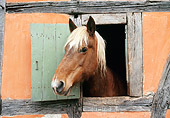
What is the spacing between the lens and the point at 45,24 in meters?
2.75

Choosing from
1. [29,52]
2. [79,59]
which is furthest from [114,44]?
[79,59]

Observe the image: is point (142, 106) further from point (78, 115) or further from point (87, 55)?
point (87, 55)

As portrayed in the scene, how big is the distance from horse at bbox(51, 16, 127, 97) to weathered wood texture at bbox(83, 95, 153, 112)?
5.9 inches

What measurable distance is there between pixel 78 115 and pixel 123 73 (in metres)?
1.50

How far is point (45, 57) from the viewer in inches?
105

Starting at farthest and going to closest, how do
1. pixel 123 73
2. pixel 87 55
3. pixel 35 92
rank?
pixel 123 73 → pixel 35 92 → pixel 87 55

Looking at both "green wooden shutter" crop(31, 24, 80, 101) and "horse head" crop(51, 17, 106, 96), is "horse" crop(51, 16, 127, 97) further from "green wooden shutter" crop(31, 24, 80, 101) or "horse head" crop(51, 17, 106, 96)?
"green wooden shutter" crop(31, 24, 80, 101)

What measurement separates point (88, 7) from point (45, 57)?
1004 millimetres

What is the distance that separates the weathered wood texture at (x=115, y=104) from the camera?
2740mm

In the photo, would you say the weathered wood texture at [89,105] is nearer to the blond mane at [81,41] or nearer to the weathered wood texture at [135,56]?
the weathered wood texture at [135,56]

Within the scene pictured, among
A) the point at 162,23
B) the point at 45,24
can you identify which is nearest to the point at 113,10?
the point at 162,23

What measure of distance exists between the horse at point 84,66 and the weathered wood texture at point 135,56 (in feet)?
1.26

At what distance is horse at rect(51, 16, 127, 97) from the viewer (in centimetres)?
217

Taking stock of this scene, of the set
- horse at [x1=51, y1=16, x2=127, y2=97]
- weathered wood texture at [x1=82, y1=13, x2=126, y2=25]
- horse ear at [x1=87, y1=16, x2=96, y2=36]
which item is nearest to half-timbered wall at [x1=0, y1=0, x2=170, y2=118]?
weathered wood texture at [x1=82, y1=13, x2=126, y2=25]
